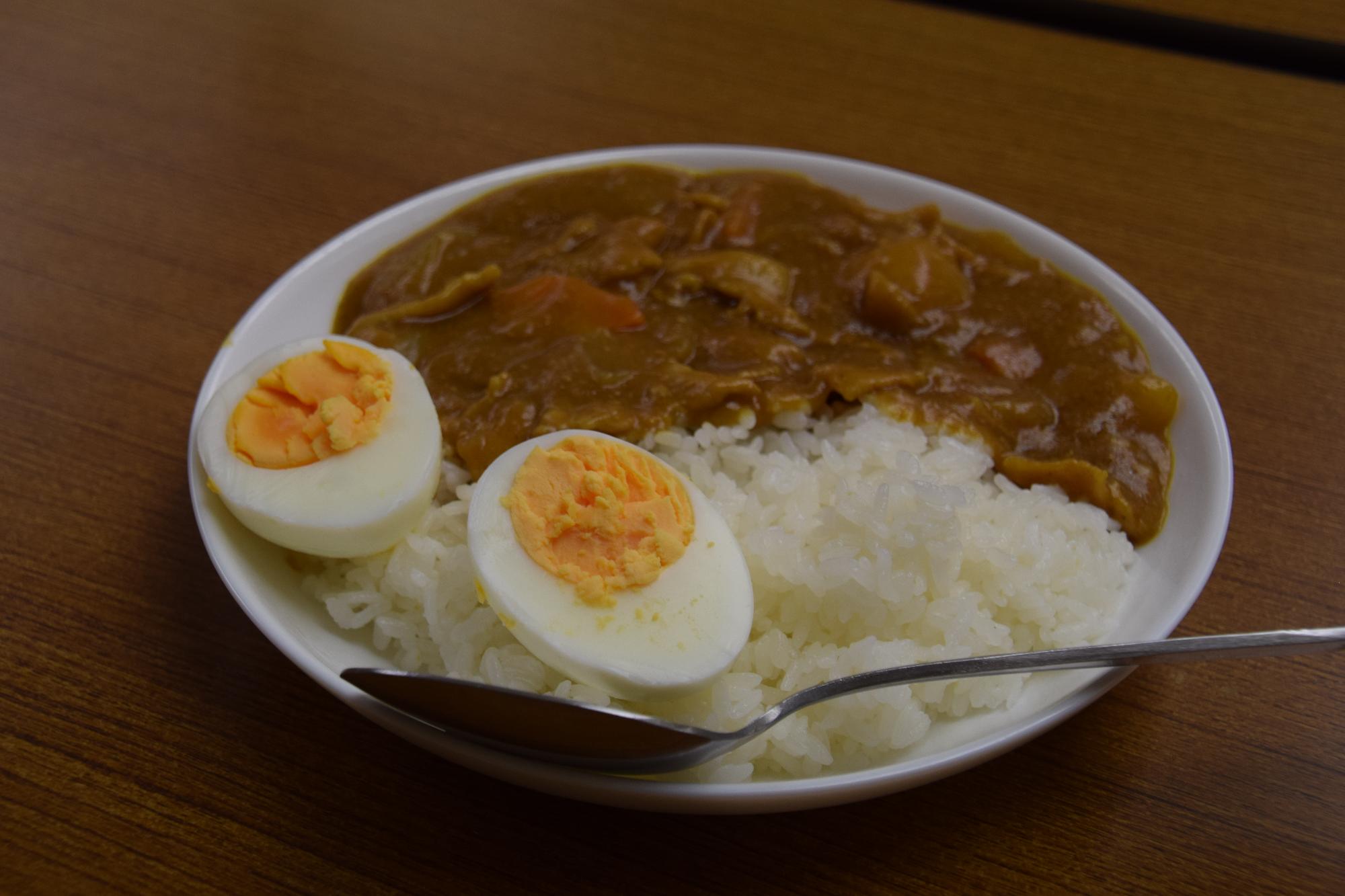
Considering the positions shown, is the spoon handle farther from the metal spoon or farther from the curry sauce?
the curry sauce

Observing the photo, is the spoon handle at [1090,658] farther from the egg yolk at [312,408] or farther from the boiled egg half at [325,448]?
the egg yolk at [312,408]

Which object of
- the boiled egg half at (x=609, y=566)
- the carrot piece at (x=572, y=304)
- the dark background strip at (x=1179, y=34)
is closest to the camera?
the boiled egg half at (x=609, y=566)

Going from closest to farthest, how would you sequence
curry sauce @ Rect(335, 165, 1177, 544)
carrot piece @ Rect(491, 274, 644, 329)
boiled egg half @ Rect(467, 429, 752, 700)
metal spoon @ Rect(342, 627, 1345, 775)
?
metal spoon @ Rect(342, 627, 1345, 775)
boiled egg half @ Rect(467, 429, 752, 700)
curry sauce @ Rect(335, 165, 1177, 544)
carrot piece @ Rect(491, 274, 644, 329)

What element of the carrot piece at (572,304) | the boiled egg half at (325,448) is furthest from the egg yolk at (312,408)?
the carrot piece at (572,304)

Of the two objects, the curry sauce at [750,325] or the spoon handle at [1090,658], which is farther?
the curry sauce at [750,325]

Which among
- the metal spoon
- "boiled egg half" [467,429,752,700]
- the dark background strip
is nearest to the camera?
the metal spoon

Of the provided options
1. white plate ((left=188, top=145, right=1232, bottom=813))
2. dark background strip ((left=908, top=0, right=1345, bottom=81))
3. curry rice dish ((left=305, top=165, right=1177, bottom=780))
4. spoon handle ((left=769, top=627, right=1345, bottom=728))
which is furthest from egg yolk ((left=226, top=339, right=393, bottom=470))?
dark background strip ((left=908, top=0, right=1345, bottom=81))

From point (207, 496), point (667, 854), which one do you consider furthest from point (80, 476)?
point (667, 854)
